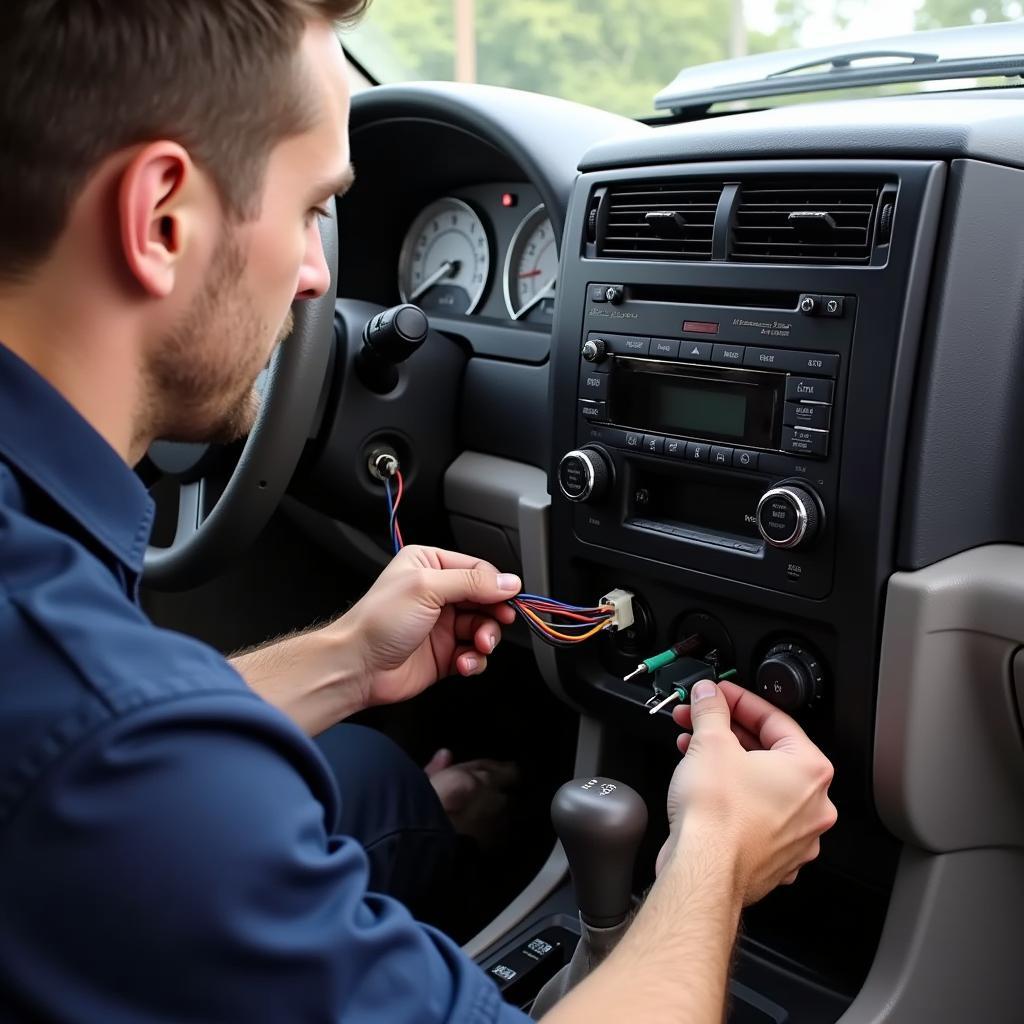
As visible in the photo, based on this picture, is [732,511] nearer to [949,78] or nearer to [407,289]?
[949,78]

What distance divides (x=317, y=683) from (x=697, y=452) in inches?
19.3

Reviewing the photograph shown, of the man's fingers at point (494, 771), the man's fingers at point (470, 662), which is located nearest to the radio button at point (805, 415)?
the man's fingers at point (470, 662)

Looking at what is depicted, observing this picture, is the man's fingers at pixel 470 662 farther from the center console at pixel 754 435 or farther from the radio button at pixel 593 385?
the radio button at pixel 593 385

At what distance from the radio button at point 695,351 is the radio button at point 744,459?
103 millimetres

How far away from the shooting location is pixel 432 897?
5.29ft

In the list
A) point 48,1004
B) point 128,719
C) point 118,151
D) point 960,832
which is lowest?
point 960,832

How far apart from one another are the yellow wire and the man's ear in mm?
645

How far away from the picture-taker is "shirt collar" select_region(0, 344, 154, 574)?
0.69 metres

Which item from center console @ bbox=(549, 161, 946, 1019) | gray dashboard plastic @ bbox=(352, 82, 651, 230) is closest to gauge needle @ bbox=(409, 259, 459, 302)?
gray dashboard plastic @ bbox=(352, 82, 651, 230)

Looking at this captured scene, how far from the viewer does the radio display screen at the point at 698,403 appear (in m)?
1.15

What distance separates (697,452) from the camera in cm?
121

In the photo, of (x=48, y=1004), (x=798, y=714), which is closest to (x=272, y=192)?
(x=48, y=1004)

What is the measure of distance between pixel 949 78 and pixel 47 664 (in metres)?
1.37

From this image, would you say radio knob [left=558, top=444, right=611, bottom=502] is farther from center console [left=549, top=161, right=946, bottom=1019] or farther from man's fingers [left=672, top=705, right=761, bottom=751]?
man's fingers [left=672, top=705, right=761, bottom=751]
